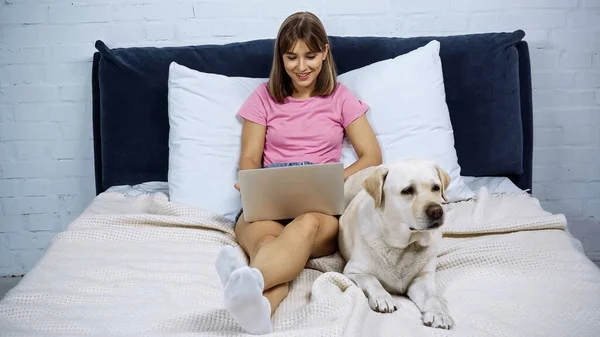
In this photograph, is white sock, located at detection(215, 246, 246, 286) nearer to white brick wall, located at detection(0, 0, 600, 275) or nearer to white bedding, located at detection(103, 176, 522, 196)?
white bedding, located at detection(103, 176, 522, 196)

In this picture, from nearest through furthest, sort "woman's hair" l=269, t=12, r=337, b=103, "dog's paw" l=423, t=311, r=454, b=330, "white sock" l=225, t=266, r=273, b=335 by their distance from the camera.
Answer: "white sock" l=225, t=266, r=273, b=335, "dog's paw" l=423, t=311, r=454, b=330, "woman's hair" l=269, t=12, r=337, b=103

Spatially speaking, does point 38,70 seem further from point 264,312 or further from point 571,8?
point 571,8

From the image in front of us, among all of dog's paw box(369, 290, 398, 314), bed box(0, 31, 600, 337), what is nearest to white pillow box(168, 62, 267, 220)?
bed box(0, 31, 600, 337)

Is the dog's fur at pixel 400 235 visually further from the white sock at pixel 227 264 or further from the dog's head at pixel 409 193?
the white sock at pixel 227 264

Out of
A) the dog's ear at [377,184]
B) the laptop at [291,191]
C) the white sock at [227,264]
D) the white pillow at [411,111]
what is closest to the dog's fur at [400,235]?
the dog's ear at [377,184]

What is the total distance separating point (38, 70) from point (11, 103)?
19 centimetres

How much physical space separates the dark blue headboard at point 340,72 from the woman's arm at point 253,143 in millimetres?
356

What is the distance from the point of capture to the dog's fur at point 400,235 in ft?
5.08

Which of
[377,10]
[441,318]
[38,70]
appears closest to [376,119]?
[377,10]

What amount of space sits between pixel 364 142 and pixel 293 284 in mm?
672

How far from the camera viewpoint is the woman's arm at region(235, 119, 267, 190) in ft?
7.24

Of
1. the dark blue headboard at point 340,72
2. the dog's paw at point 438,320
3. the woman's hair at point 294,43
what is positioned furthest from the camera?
the dark blue headboard at point 340,72

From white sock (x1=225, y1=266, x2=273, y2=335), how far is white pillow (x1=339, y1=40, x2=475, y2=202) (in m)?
0.98

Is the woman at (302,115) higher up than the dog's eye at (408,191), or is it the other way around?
the woman at (302,115)
